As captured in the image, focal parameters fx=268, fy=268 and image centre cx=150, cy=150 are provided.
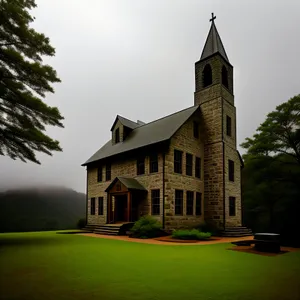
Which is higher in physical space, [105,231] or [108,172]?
[108,172]

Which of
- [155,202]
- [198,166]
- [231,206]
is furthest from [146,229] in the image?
[231,206]

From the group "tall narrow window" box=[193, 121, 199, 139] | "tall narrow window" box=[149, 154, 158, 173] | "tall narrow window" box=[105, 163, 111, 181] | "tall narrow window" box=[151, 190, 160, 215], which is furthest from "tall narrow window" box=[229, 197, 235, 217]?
"tall narrow window" box=[105, 163, 111, 181]

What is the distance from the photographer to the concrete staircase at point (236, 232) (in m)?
16.1

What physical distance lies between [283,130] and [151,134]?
9.00 meters

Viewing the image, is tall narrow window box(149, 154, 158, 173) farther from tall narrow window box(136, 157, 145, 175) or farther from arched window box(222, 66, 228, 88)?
arched window box(222, 66, 228, 88)

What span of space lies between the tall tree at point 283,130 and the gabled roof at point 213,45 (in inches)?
352

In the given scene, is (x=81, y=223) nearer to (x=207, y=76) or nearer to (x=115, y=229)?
(x=115, y=229)

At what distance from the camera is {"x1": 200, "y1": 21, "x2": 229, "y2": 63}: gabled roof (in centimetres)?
1912

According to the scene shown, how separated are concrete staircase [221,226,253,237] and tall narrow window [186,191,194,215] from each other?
2.32 metres

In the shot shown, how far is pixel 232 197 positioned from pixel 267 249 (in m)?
9.70

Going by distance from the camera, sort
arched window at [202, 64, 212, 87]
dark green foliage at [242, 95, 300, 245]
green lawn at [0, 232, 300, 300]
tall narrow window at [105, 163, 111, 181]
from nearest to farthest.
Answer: green lawn at [0, 232, 300, 300]
dark green foliage at [242, 95, 300, 245]
arched window at [202, 64, 212, 87]
tall narrow window at [105, 163, 111, 181]

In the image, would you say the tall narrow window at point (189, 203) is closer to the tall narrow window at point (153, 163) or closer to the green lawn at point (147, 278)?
the tall narrow window at point (153, 163)

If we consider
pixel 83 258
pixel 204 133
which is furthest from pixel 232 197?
pixel 83 258

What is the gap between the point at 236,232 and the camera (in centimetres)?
1669
